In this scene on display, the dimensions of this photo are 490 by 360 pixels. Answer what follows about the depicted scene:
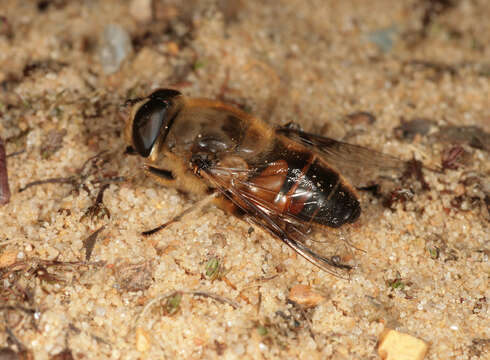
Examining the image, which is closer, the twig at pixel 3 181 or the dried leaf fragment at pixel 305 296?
the dried leaf fragment at pixel 305 296

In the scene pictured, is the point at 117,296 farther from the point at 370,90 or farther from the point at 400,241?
the point at 370,90

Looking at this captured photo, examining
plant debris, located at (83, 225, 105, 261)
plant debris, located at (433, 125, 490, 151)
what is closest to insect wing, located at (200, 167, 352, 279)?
plant debris, located at (83, 225, 105, 261)

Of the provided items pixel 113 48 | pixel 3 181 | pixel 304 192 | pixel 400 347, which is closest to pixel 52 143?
pixel 3 181

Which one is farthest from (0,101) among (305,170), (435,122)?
(435,122)

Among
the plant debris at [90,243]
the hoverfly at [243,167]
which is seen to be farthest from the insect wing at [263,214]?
the plant debris at [90,243]

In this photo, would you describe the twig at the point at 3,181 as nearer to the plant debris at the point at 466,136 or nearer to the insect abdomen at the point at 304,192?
the insect abdomen at the point at 304,192
